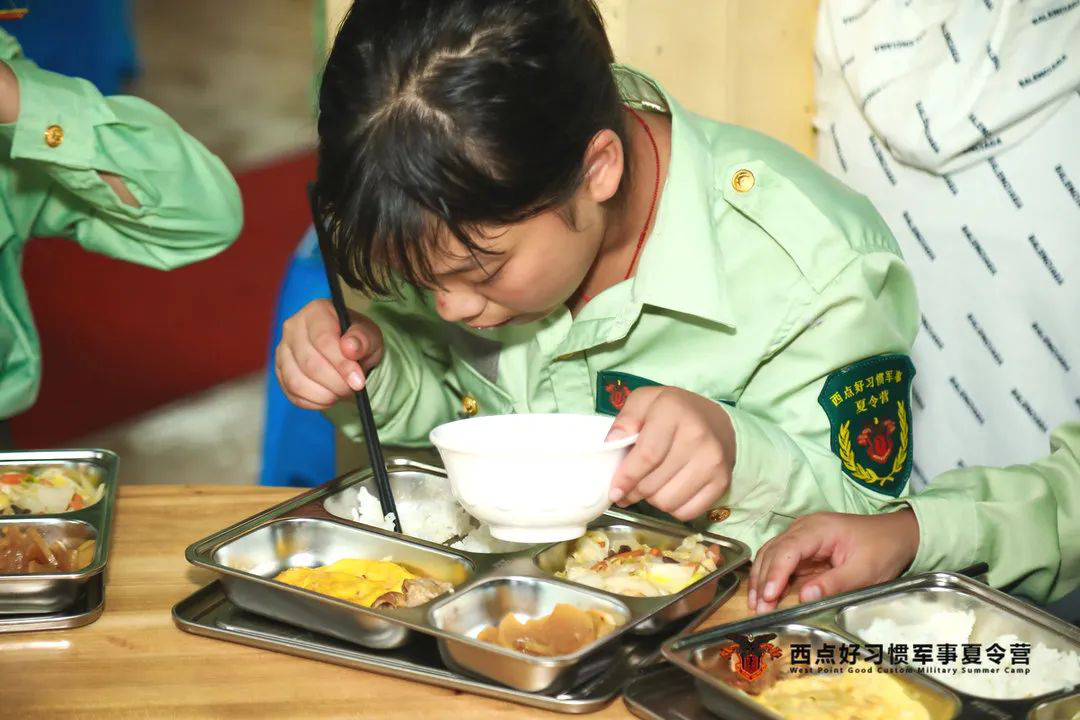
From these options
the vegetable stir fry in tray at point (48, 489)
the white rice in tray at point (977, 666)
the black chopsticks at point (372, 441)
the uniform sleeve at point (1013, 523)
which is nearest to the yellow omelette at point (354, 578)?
the black chopsticks at point (372, 441)

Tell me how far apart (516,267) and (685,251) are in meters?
0.28

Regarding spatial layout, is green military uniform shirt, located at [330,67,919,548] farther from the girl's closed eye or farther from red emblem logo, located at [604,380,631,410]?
the girl's closed eye

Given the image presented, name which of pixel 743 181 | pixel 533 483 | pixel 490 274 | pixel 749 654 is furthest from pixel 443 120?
pixel 749 654

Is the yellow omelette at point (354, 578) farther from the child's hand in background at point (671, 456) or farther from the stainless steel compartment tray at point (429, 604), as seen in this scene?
the child's hand in background at point (671, 456)

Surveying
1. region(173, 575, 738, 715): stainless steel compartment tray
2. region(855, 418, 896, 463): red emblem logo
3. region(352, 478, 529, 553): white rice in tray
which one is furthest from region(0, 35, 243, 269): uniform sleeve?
region(855, 418, 896, 463): red emblem logo

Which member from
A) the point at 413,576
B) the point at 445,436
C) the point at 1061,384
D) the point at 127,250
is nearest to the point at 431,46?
the point at 445,436

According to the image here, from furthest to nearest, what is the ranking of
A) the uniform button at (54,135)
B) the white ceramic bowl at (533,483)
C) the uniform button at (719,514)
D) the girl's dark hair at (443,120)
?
the uniform button at (54,135) < the uniform button at (719,514) < the girl's dark hair at (443,120) < the white ceramic bowl at (533,483)

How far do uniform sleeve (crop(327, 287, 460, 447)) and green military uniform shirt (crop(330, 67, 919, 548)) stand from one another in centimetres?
21

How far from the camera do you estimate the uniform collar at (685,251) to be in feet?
4.76

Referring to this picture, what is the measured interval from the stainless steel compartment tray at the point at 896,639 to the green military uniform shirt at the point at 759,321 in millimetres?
223

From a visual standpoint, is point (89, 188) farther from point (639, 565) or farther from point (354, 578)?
point (639, 565)

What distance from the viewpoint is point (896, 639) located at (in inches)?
44.0

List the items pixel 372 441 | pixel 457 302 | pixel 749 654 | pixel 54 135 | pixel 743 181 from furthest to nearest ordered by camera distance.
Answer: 1. pixel 54 135
2. pixel 743 181
3. pixel 372 441
4. pixel 457 302
5. pixel 749 654

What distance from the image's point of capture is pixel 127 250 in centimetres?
196
